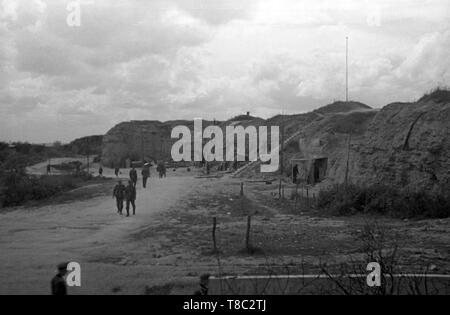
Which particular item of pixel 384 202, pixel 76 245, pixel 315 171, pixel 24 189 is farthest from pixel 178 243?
pixel 315 171

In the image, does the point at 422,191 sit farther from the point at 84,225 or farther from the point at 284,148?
the point at 284,148

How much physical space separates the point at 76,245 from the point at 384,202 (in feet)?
32.5

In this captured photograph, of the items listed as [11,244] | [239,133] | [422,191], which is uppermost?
[239,133]

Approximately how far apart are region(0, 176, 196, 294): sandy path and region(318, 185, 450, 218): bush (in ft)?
20.7

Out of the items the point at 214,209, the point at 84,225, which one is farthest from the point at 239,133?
the point at 84,225

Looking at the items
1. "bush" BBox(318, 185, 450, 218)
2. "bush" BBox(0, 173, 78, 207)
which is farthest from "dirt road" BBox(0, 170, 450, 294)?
"bush" BBox(0, 173, 78, 207)

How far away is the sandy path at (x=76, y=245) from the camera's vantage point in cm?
782

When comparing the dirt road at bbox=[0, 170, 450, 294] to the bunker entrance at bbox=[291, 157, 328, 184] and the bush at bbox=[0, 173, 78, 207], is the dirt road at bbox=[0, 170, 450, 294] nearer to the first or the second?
the bush at bbox=[0, 173, 78, 207]

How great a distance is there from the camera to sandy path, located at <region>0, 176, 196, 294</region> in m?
7.82

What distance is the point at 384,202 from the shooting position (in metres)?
15.3

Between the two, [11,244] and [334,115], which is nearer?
[11,244]

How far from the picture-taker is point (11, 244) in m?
11.4

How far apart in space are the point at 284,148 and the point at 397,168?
18497 millimetres

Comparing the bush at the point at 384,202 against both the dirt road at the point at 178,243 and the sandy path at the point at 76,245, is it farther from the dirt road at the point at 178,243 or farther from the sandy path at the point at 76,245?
the sandy path at the point at 76,245
